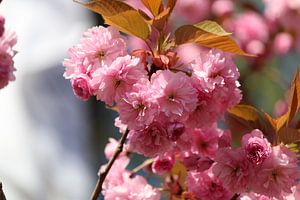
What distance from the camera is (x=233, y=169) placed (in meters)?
1.24

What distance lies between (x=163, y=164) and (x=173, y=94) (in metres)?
0.25

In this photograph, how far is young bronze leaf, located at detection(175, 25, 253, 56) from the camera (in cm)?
124

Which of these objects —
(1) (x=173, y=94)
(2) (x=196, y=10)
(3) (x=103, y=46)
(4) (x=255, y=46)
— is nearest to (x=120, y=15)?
(3) (x=103, y=46)

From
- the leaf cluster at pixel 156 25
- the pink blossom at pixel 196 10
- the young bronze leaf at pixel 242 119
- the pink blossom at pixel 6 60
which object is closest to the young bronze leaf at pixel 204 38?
the leaf cluster at pixel 156 25

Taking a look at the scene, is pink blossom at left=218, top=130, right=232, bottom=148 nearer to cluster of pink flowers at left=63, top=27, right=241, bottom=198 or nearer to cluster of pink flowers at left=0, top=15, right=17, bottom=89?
cluster of pink flowers at left=63, top=27, right=241, bottom=198

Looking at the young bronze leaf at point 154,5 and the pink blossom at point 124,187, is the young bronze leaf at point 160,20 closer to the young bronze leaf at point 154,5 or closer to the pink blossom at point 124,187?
the young bronze leaf at point 154,5

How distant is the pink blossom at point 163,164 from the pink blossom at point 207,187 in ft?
0.16

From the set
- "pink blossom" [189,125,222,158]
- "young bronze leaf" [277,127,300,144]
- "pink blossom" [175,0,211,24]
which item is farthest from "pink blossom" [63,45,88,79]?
"pink blossom" [175,0,211,24]

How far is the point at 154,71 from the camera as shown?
48.8 inches

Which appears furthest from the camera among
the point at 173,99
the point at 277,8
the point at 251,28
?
the point at 251,28

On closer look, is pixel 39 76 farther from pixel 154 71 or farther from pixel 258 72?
pixel 154 71

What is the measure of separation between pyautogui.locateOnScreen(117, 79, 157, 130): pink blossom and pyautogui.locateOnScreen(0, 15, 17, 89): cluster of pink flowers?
1.03 feet

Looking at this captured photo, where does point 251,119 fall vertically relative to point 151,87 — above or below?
below

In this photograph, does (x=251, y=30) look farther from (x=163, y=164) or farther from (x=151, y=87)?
(x=151, y=87)
